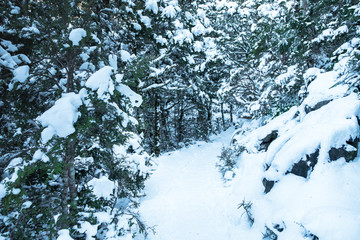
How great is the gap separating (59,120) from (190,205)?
502cm

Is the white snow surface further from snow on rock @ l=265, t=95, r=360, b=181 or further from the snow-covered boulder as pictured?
snow on rock @ l=265, t=95, r=360, b=181

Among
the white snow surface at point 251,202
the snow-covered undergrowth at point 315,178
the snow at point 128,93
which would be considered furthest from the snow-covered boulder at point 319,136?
the snow at point 128,93

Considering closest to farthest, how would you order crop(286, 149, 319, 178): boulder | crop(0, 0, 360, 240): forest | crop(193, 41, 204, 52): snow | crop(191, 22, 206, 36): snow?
crop(0, 0, 360, 240): forest, crop(286, 149, 319, 178): boulder, crop(191, 22, 206, 36): snow, crop(193, 41, 204, 52): snow

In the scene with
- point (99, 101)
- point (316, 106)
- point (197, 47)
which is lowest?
point (316, 106)

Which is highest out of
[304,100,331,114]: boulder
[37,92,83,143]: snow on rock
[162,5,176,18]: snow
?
[162,5,176,18]: snow

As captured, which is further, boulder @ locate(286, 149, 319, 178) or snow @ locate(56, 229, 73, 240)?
boulder @ locate(286, 149, 319, 178)

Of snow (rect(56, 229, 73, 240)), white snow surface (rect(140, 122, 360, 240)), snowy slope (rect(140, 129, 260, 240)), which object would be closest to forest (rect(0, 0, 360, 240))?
snow (rect(56, 229, 73, 240))

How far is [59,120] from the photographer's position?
239 cm

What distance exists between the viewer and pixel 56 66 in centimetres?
362

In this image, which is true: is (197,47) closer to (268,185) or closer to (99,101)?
(268,185)

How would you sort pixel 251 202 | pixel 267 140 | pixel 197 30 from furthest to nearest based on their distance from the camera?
pixel 197 30, pixel 267 140, pixel 251 202

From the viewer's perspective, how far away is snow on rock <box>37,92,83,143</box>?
237 cm

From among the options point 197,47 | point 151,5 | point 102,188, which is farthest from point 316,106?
point 151,5

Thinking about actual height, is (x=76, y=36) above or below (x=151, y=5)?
below
